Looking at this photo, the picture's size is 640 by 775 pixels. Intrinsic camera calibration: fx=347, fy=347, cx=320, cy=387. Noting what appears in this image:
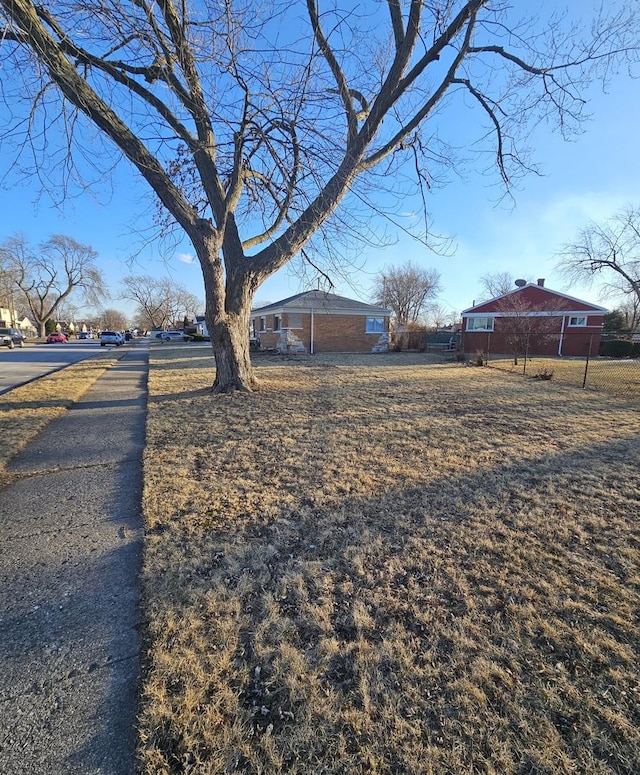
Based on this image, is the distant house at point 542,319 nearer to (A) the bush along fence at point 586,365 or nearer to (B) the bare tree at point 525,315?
(B) the bare tree at point 525,315

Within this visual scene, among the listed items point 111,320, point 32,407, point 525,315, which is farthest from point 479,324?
point 111,320

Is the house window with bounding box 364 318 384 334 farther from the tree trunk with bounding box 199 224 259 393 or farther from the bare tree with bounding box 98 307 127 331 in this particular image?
the bare tree with bounding box 98 307 127 331

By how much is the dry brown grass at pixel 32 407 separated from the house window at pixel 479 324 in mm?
22546

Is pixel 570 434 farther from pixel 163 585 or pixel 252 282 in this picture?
pixel 252 282

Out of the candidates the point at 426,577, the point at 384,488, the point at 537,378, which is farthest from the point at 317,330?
the point at 426,577

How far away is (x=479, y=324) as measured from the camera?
24.1m

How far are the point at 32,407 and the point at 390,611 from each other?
25.9 ft

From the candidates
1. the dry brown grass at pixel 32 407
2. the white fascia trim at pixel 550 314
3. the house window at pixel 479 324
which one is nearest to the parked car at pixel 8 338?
the dry brown grass at pixel 32 407

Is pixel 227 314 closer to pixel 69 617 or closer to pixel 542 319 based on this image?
pixel 69 617

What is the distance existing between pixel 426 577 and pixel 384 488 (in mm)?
1302

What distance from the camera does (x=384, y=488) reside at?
3584 millimetres

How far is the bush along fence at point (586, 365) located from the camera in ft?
35.2

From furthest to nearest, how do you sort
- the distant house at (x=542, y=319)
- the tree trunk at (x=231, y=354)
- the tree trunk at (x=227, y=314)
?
the distant house at (x=542, y=319) < the tree trunk at (x=231, y=354) < the tree trunk at (x=227, y=314)

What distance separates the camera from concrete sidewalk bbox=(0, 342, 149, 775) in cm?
137
